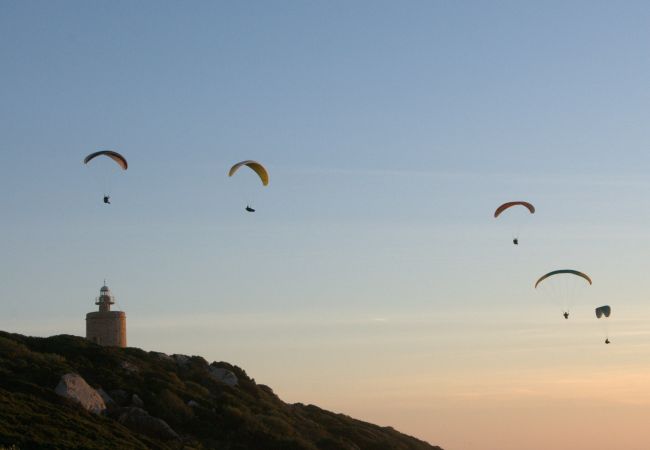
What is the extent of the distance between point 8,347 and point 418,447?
37.3 meters

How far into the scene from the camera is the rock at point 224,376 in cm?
8219

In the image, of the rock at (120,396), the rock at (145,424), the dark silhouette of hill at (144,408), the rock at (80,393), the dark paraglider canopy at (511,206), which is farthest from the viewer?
the dark paraglider canopy at (511,206)

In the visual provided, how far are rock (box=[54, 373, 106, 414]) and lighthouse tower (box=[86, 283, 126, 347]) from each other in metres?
24.8

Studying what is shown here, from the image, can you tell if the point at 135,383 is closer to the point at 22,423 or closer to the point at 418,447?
the point at 22,423

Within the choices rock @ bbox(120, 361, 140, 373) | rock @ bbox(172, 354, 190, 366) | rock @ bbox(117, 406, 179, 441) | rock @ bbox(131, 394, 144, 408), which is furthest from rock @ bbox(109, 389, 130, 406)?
rock @ bbox(172, 354, 190, 366)

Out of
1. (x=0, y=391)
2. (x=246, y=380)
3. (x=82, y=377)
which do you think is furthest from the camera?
(x=246, y=380)

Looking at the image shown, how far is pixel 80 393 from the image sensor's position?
208ft

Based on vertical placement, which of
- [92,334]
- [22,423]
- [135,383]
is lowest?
[22,423]

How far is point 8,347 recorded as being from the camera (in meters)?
70.1

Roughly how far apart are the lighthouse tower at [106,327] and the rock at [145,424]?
85.5 feet

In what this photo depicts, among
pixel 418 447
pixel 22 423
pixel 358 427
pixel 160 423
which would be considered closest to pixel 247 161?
pixel 160 423

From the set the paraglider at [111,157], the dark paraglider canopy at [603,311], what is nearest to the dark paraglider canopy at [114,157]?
the paraglider at [111,157]

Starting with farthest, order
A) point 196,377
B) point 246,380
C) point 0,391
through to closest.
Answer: point 246,380
point 196,377
point 0,391

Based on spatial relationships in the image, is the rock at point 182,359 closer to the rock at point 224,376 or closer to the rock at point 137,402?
the rock at point 224,376
